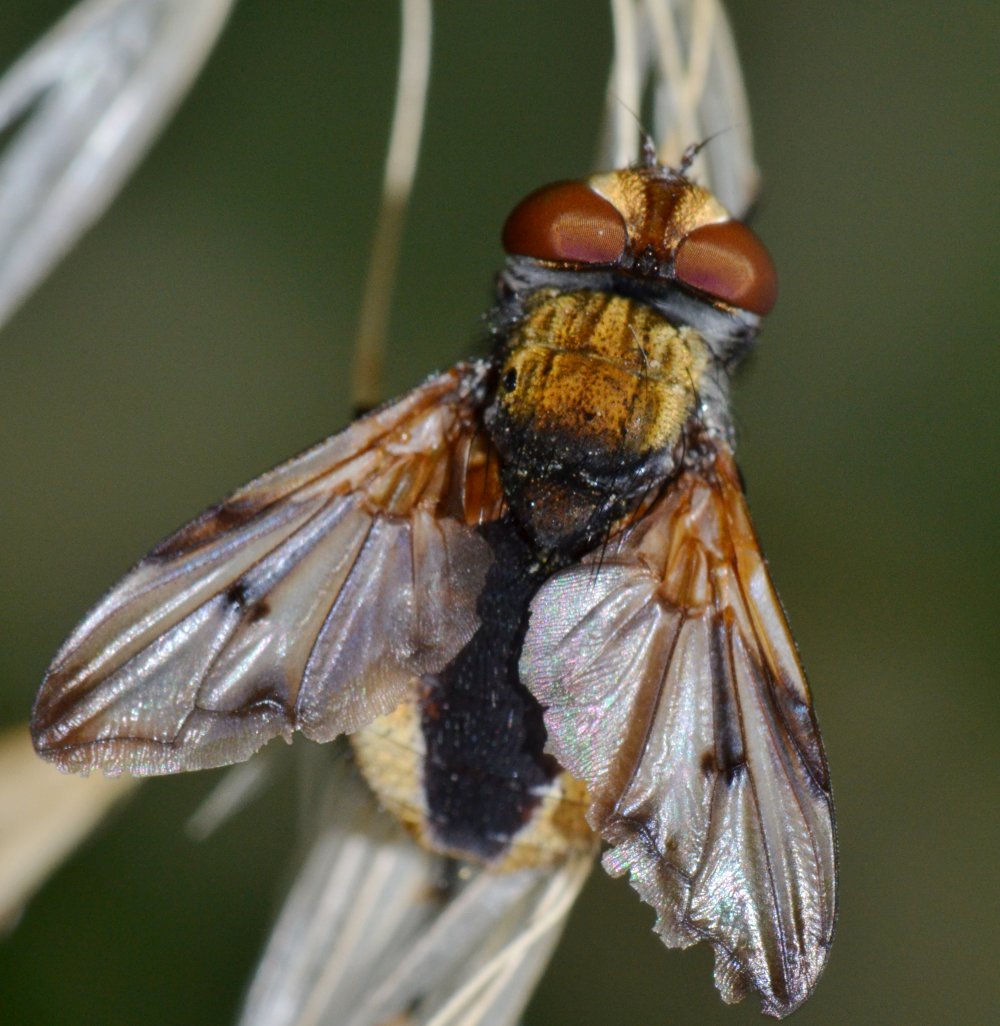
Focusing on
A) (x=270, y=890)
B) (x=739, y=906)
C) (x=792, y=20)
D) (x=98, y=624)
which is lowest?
(x=270, y=890)

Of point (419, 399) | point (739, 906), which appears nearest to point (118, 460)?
point (419, 399)

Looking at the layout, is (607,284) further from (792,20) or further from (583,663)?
(792,20)

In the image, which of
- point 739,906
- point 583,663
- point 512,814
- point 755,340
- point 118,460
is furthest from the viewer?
point 118,460

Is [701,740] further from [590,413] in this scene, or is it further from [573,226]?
[573,226]

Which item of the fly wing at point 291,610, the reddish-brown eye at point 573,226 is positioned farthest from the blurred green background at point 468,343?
the reddish-brown eye at point 573,226

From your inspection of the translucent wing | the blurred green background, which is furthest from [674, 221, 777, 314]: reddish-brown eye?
the blurred green background

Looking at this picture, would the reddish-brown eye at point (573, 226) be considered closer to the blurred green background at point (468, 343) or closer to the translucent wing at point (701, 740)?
the translucent wing at point (701, 740)
